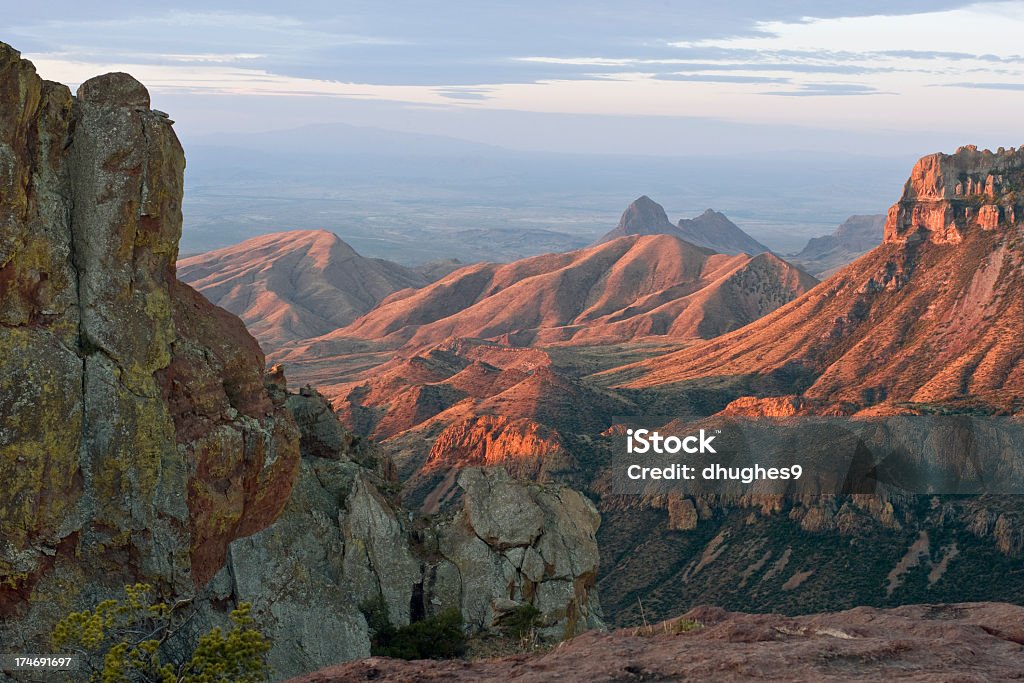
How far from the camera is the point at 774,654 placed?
22.3m

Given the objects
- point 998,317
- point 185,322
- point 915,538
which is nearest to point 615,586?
point 915,538

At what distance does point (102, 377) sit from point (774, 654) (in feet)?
68.1

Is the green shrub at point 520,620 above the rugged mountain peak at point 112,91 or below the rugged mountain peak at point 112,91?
below

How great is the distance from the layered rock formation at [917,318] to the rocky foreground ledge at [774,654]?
259ft

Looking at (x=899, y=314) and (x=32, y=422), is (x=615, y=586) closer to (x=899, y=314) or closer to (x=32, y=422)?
(x=32, y=422)

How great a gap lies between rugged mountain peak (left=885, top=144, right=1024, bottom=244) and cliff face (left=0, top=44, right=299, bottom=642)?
11907 centimetres

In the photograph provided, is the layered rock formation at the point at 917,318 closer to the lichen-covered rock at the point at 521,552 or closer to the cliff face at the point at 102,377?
the lichen-covered rock at the point at 521,552

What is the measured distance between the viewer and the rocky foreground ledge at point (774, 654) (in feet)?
70.9

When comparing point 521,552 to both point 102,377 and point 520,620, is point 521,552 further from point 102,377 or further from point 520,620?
point 102,377

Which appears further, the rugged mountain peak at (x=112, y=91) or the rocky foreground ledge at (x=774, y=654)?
the rugged mountain peak at (x=112, y=91)

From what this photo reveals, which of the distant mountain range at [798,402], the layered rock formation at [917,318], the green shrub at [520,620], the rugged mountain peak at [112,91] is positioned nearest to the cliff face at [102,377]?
the rugged mountain peak at [112,91]

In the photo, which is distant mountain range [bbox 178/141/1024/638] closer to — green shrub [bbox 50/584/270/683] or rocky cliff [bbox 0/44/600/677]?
rocky cliff [bbox 0/44/600/677]

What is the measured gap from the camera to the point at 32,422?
30109 millimetres

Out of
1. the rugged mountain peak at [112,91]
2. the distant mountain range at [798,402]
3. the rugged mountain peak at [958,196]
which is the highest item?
the rugged mountain peak at [958,196]
